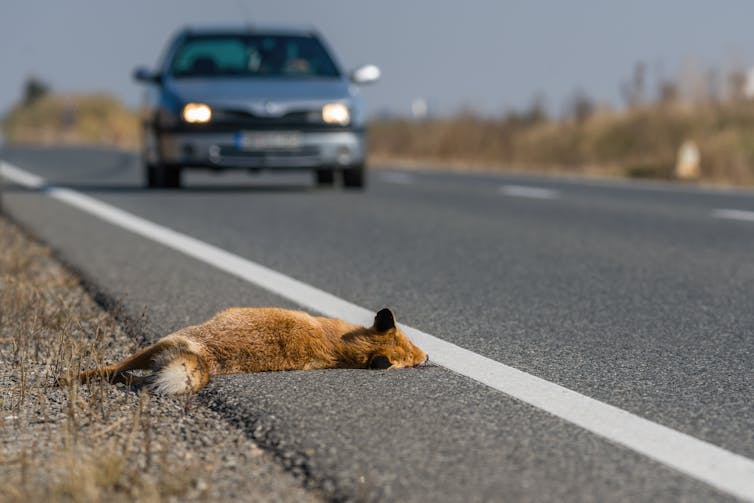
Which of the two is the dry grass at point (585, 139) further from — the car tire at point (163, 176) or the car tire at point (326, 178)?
the car tire at point (163, 176)

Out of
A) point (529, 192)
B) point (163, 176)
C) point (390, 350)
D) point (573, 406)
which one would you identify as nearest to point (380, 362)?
point (390, 350)

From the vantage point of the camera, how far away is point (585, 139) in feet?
100

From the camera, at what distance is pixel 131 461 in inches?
118

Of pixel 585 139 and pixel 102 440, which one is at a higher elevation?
pixel 102 440

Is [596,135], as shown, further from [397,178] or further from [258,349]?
[258,349]

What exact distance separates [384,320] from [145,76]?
33.2ft

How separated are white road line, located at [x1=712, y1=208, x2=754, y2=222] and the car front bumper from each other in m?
3.91

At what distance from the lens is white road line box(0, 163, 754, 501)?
9.71 feet

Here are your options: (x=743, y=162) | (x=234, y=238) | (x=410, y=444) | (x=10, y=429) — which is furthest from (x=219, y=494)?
(x=743, y=162)

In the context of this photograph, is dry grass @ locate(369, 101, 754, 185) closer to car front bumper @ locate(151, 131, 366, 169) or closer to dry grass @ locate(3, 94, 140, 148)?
car front bumper @ locate(151, 131, 366, 169)

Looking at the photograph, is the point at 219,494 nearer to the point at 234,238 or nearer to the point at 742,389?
the point at 742,389

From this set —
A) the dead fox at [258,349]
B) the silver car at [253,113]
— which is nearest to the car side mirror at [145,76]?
the silver car at [253,113]

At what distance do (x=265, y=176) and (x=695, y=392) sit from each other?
49.3 ft

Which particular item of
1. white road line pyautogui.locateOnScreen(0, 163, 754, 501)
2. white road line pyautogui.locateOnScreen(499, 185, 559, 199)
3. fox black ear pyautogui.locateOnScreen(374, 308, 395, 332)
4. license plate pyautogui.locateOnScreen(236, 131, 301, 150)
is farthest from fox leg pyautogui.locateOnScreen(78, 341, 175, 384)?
white road line pyautogui.locateOnScreen(499, 185, 559, 199)
